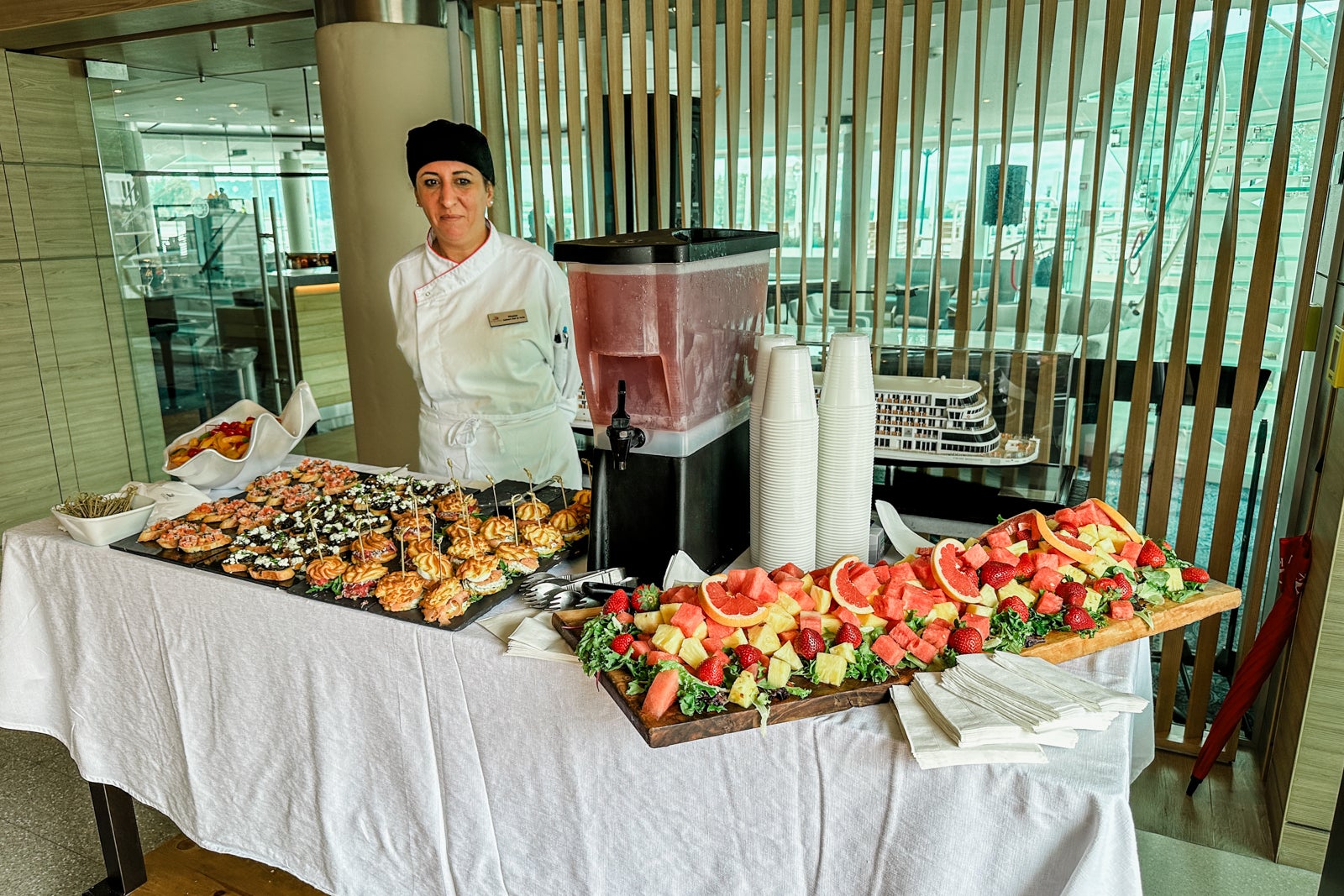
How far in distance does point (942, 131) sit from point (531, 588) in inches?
74.1

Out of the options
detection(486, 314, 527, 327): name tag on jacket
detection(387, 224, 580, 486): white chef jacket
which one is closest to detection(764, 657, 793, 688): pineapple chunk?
detection(387, 224, 580, 486): white chef jacket

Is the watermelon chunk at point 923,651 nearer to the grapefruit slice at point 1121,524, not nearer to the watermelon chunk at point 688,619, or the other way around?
the watermelon chunk at point 688,619

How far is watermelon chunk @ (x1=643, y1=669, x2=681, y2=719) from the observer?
1177 millimetres

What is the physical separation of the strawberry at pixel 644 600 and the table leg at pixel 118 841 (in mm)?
1425

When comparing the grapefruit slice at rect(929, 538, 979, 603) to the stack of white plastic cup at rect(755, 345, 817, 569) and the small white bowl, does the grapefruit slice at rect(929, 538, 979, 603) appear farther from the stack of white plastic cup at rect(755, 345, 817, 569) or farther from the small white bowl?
the small white bowl

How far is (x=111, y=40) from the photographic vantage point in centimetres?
408

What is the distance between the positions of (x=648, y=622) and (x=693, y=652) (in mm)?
94

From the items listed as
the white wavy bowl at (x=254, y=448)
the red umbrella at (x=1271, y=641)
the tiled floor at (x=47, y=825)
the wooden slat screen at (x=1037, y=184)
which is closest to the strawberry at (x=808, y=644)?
the wooden slat screen at (x=1037, y=184)

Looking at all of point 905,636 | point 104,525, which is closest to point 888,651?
point 905,636

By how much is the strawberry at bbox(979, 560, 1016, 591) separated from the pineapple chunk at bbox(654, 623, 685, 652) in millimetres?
463

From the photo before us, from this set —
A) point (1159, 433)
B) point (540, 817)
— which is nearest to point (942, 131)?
point (1159, 433)

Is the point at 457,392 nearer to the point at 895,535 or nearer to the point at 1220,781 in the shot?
the point at 895,535

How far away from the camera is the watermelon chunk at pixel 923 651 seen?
4.15ft

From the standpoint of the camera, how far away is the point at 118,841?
212cm
